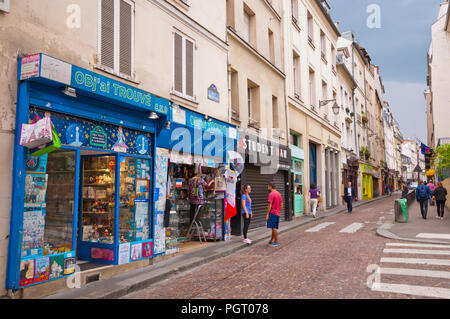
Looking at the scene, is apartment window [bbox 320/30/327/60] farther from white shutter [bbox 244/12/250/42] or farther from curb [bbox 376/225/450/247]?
curb [bbox 376/225/450/247]

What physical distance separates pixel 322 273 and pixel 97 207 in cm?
492

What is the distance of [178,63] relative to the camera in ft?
31.0

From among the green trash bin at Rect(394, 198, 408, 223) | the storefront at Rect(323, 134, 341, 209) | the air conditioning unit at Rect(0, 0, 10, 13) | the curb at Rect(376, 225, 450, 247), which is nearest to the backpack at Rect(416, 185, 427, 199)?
the green trash bin at Rect(394, 198, 408, 223)

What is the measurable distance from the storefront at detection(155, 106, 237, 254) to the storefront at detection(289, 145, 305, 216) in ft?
22.6

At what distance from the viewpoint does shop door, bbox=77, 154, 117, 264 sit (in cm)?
744

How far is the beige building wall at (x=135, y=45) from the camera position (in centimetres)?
521

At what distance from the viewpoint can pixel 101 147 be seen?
6.94m

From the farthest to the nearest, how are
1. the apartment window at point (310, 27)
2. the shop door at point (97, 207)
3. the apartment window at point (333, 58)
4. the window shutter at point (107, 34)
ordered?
the apartment window at point (333, 58) → the apartment window at point (310, 27) → the shop door at point (97, 207) → the window shutter at point (107, 34)

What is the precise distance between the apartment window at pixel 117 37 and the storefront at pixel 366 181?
31.3 meters

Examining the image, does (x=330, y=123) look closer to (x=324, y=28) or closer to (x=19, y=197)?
(x=324, y=28)

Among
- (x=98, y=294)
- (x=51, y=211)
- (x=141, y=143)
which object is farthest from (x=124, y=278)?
(x=141, y=143)

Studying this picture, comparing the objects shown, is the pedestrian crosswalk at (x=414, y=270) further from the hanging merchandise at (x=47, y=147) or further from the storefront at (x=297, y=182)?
the storefront at (x=297, y=182)

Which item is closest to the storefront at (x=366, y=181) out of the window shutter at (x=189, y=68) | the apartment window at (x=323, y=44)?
the apartment window at (x=323, y=44)
